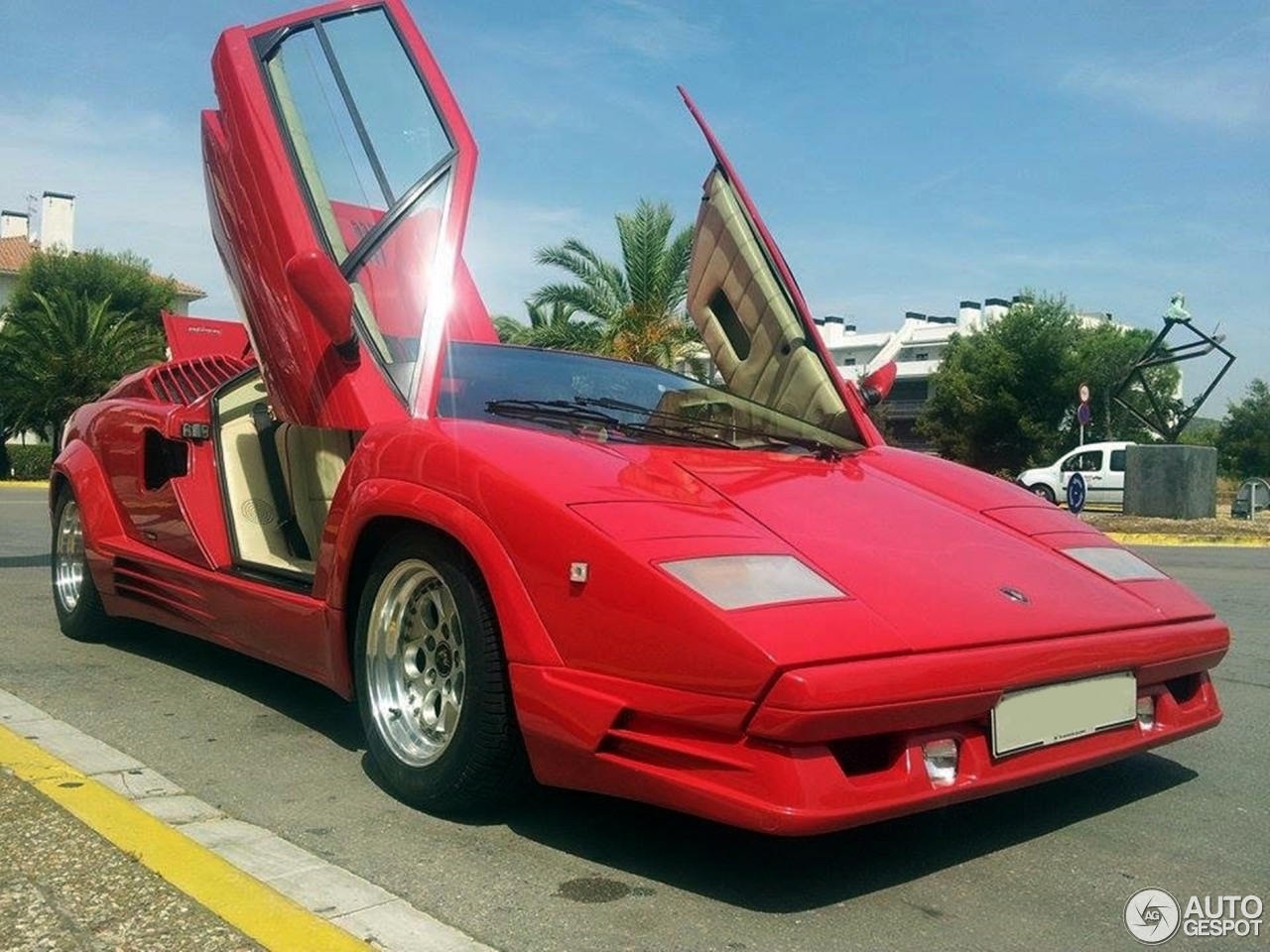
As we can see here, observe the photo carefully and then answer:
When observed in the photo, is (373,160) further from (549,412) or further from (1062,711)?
(1062,711)

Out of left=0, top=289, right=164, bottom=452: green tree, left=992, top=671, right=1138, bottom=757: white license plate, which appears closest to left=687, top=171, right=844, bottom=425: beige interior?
left=992, top=671, right=1138, bottom=757: white license plate

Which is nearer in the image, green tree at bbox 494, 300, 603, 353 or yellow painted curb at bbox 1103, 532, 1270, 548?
yellow painted curb at bbox 1103, 532, 1270, 548

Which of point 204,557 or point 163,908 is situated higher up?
point 204,557

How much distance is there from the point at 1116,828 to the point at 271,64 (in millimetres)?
3852

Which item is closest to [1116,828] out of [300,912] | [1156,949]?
[1156,949]

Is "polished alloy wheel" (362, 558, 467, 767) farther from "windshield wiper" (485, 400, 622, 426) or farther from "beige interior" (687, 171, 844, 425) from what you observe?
"beige interior" (687, 171, 844, 425)

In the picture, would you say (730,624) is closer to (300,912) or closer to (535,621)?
(535,621)

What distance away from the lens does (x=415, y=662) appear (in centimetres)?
331

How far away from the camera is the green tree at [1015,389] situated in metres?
43.2

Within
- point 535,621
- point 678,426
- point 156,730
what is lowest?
point 156,730

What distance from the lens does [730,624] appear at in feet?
8.10

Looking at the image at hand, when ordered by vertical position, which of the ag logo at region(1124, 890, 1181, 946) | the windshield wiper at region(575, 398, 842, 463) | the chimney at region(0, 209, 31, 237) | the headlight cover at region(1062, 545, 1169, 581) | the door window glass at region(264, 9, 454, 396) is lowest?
the ag logo at region(1124, 890, 1181, 946)

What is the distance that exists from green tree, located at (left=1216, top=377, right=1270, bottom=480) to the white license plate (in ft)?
158

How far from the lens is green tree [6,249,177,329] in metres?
42.0
